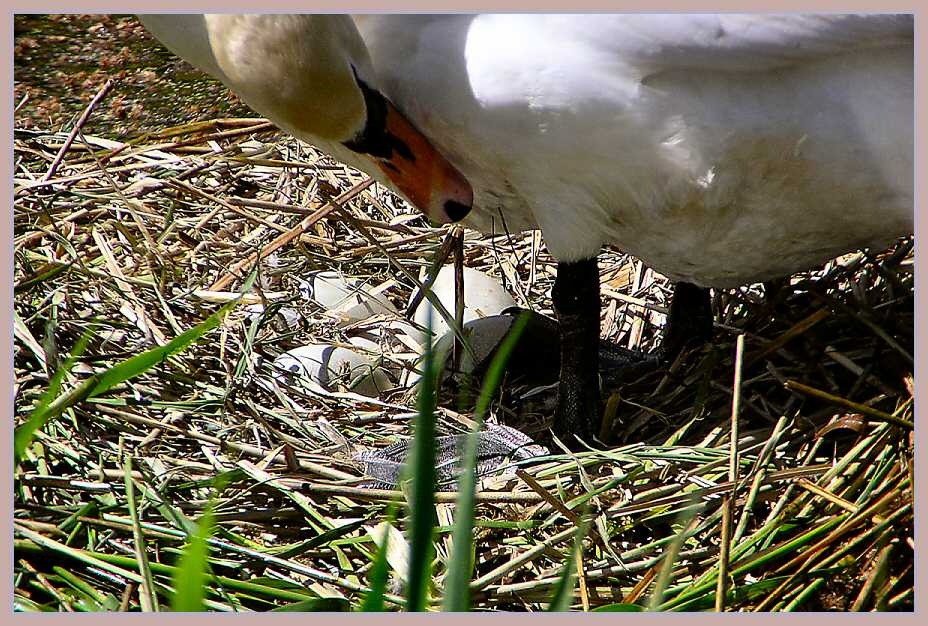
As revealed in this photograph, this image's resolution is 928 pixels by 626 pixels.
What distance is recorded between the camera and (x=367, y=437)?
7.72 feet

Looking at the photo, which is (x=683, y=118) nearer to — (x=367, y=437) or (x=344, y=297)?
(x=367, y=437)

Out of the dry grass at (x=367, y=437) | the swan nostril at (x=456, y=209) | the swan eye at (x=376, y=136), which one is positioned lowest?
the dry grass at (x=367, y=437)

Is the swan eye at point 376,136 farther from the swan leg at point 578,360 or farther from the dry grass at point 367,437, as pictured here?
the dry grass at point 367,437

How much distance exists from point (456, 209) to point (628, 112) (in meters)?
0.45

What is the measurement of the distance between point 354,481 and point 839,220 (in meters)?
1.07

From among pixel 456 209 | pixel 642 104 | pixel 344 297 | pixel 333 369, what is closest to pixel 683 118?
pixel 642 104

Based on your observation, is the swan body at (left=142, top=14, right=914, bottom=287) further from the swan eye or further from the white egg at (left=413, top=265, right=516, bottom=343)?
the white egg at (left=413, top=265, right=516, bottom=343)

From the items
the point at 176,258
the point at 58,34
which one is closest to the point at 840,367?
the point at 176,258

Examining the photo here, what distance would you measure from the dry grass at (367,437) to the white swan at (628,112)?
343 millimetres

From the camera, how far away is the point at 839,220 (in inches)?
78.0

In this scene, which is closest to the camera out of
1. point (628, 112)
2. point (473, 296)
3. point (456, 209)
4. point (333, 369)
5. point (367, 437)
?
point (628, 112)

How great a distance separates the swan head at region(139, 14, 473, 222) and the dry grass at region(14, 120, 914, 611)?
60 centimetres

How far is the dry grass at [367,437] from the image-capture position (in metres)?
1.81

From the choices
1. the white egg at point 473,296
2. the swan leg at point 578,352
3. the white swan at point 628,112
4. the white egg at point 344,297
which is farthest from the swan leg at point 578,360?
the white egg at point 344,297
